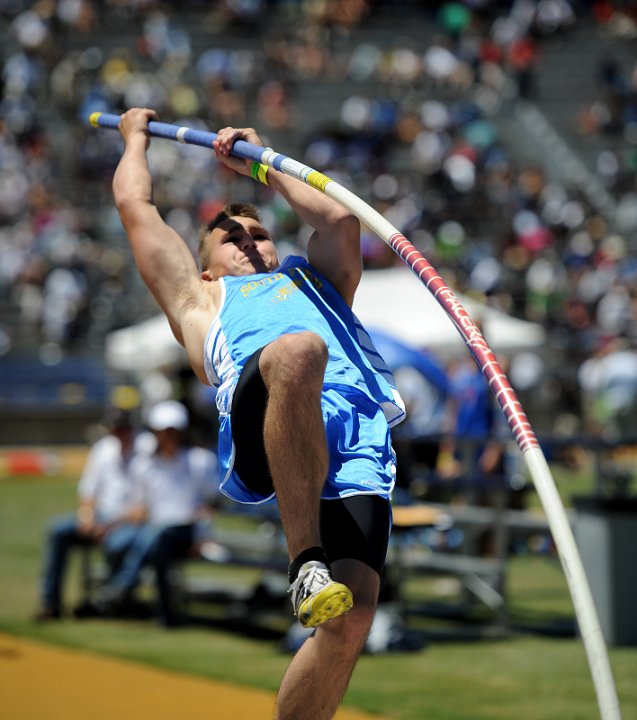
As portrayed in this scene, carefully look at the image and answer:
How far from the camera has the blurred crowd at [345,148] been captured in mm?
24062

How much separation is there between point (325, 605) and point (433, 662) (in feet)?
14.0

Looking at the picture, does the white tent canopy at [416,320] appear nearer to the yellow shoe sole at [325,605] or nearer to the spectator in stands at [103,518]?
the spectator in stands at [103,518]

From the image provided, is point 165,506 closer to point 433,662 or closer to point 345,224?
point 433,662

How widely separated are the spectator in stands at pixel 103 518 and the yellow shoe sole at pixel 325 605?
589cm

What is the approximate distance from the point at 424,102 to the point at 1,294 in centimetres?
1048

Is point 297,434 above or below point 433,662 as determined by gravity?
above

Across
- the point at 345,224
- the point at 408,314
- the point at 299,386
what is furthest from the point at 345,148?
the point at 299,386

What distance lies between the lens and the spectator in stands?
32.3 ft

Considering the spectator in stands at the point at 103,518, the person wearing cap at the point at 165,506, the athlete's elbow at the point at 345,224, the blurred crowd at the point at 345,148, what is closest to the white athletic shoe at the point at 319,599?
the athlete's elbow at the point at 345,224

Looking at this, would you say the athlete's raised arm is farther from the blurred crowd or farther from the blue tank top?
the blurred crowd

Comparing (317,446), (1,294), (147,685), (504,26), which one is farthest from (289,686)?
(504,26)

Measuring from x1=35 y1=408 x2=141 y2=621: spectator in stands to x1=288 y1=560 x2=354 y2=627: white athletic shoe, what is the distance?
19.2ft

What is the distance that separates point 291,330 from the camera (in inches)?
189

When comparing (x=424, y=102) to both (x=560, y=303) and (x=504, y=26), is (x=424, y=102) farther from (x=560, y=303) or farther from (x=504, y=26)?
(x=560, y=303)
